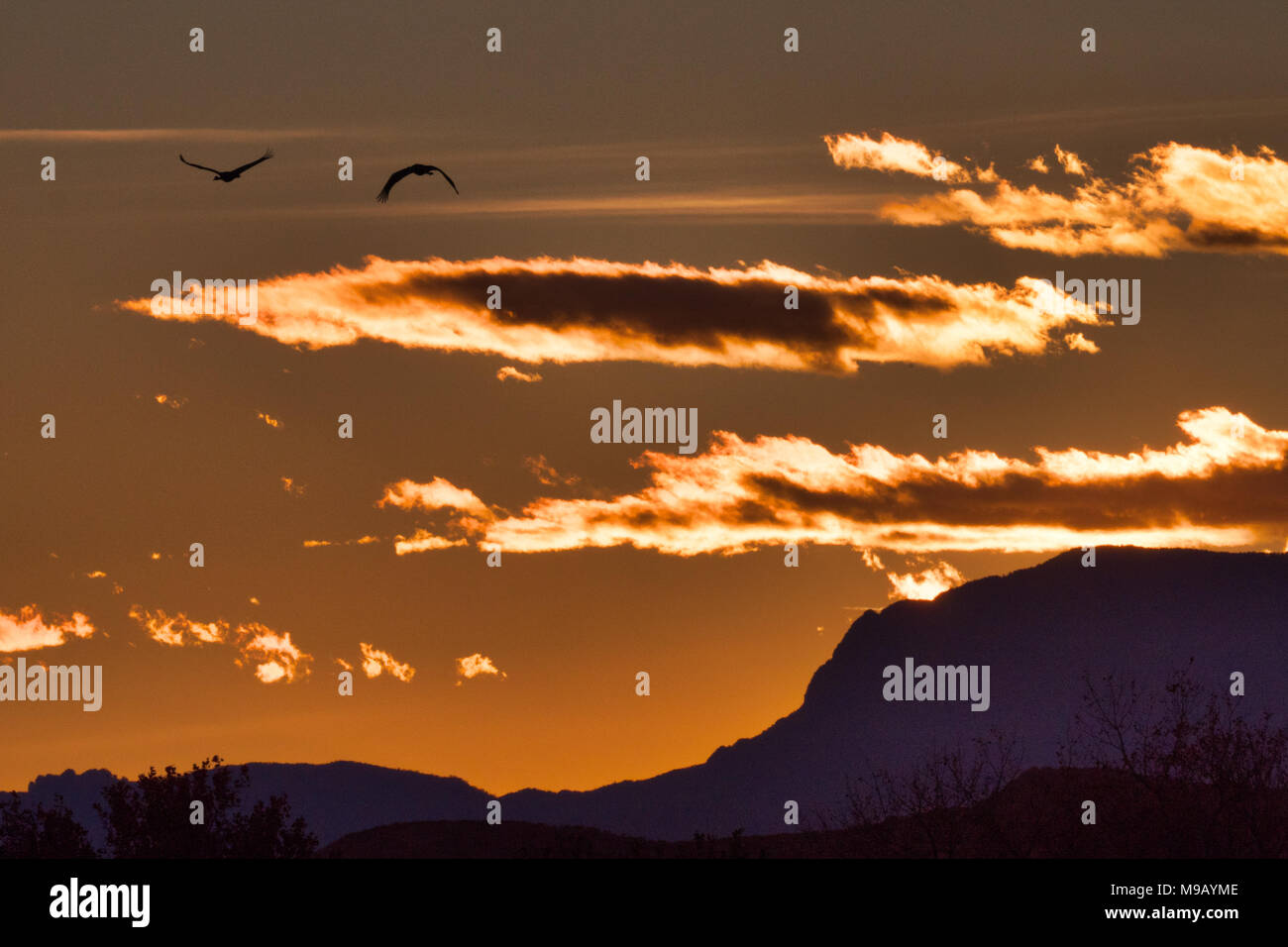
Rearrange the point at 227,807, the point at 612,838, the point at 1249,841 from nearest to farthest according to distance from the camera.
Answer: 1. the point at 1249,841
2. the point at 227,807
3. the point at 612,838

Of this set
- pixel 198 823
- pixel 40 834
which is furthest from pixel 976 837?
pixel 40 834

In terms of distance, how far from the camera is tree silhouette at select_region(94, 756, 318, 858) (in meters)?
72.8

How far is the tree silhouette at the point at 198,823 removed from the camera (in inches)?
2867

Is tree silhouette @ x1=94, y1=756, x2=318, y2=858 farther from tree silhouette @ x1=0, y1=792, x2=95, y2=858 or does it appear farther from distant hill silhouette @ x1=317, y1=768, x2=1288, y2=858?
distant hill silhouette @ x1=317, y1=768, x2=1288, y2=858

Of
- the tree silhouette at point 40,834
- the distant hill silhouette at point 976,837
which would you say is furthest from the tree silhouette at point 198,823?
the distant hill silhouette at point 976,837

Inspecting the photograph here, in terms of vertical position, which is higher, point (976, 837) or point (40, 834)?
point (40, 834)

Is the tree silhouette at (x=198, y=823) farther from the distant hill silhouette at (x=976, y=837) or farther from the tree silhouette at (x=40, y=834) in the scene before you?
the distant hill silhouette at (x=976, y=837)

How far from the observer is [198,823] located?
72938mm

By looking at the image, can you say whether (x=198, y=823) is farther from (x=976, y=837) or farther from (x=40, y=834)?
(x=976, y=837)
